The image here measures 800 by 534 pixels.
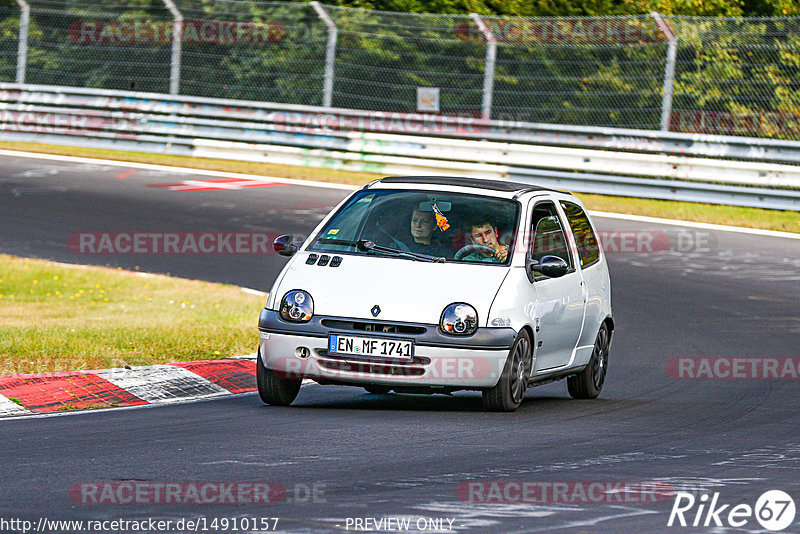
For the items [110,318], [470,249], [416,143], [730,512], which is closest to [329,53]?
[416,143]

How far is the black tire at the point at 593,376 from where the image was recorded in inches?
413

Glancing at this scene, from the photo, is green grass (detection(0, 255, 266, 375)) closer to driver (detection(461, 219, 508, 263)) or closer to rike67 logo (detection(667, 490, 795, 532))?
driver (detection(461, 219, 508, 263))

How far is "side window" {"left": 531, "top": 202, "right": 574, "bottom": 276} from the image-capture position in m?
9.81

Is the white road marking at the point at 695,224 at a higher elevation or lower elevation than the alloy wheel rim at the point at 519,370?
lower

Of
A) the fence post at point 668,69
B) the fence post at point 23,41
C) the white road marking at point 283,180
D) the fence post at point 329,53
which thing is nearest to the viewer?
the white road marking at point 283,180

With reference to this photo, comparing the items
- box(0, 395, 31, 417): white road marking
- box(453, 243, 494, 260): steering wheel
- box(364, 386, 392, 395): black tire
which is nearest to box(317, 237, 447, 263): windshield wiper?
box(453, 243, 494, 260): steering wheel

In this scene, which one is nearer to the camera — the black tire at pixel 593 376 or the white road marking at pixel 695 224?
the black tire at pixel 593 376

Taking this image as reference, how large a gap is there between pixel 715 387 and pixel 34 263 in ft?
28.9

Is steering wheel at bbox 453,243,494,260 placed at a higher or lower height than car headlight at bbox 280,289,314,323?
higher

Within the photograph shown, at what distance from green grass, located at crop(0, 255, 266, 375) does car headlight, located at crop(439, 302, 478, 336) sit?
9.46 feet

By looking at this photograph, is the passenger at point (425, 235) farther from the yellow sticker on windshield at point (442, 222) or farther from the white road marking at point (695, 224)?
the white road marking at point (695, 224)

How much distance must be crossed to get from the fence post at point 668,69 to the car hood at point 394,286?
13.9 meters

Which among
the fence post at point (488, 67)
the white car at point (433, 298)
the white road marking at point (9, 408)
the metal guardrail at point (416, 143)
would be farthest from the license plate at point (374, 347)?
the fence post at point (488, 67)

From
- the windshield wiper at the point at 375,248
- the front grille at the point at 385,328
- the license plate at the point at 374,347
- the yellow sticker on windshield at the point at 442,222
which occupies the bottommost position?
the license plate at the point at 374,347
